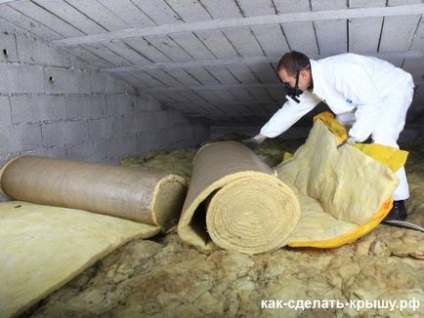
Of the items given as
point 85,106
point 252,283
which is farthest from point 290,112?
point 85,106

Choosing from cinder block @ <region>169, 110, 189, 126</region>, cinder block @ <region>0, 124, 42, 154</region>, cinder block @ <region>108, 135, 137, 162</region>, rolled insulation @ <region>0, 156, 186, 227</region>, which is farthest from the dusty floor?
cinder block @ <region>169, 110, 189, 126</region>

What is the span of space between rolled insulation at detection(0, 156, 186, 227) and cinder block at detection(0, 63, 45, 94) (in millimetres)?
595

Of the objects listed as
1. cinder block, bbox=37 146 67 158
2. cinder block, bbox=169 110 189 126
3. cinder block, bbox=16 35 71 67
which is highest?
cinder block, bbox=16 35 71 67

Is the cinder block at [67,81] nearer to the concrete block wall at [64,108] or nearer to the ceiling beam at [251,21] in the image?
the concrete block wall at [64,108]

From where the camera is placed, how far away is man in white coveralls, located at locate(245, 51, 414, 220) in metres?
1.97

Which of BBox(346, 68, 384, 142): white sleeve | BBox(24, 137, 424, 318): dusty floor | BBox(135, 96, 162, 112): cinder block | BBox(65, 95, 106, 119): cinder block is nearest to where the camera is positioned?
BBox(24, 137, 424, 318): dusty floor

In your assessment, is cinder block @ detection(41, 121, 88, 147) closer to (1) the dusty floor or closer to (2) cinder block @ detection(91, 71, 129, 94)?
(2) cinder block @ detection(91, 71, 129, 94)

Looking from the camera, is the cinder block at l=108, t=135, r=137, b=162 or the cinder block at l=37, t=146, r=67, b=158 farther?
the cinder block at l=108, t=135, r=137, b=162

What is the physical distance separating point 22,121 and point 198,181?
1.59 meters

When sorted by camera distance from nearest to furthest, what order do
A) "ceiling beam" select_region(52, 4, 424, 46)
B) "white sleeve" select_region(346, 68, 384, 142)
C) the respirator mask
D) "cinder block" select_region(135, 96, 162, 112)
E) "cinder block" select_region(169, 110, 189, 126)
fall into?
"ceiling beam" select_region(52, 4, 424, 46)
"white sleeve" select_region(346, 68, 384, 142)
the respirator mask
"cinder block" select_region(135, 96, 162, 112)
"cinder block" select_region(169, 110, 189, 126)

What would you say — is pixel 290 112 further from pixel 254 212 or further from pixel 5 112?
pixel 5 112

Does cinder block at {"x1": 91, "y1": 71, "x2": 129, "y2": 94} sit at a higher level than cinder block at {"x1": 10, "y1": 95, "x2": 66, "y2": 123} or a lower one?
higher

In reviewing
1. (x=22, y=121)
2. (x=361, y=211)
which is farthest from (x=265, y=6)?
(x=22, y=121)

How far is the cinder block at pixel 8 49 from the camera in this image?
237cm
